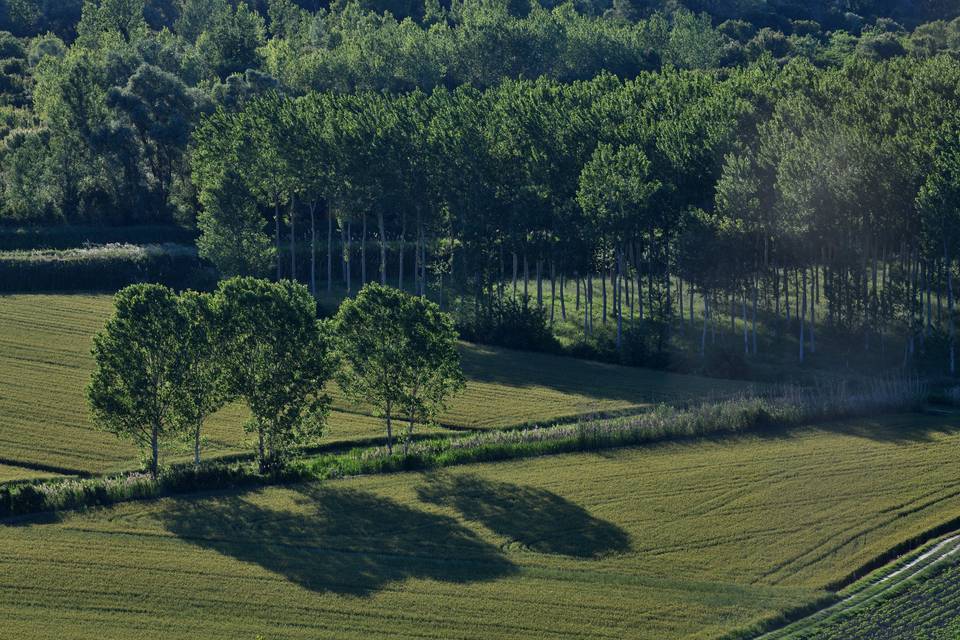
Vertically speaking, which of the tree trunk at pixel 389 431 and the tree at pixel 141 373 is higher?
the tree at pixel 141 373

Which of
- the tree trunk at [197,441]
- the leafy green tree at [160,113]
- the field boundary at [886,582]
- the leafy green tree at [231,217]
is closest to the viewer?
the field boundary at [886,582]

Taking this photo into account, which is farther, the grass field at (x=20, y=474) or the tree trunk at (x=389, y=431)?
the tree trunk at (x=389, y=431)

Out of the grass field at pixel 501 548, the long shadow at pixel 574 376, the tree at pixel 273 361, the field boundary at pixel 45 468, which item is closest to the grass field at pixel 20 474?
the field boundary at pixel 45 468

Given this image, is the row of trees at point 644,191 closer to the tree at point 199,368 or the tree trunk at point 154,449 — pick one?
the tree at point 199,368

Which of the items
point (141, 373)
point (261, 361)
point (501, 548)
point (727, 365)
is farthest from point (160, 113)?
point (501, 548)

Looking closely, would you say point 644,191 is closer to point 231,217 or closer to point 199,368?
point 231,217

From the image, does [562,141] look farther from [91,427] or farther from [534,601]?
[534,601]
